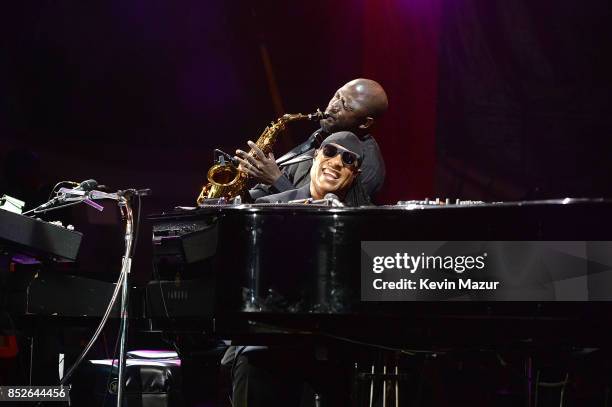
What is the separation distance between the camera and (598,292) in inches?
141

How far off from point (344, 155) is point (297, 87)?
389 cm

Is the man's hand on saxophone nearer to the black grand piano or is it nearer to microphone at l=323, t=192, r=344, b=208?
microphone at l=323, t=192, r=344, b=208

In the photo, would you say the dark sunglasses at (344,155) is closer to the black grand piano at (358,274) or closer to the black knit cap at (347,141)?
the black knit cap at (347,141)

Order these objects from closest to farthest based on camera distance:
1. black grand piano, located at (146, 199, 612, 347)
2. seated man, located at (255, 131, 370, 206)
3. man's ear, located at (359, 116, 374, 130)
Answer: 1. black grand piano, located at (146, 199, 612, 347)
2. seated man, located at (255, 131, 370, 206)
3. man's ear, located at (359, 116, 374, 130)

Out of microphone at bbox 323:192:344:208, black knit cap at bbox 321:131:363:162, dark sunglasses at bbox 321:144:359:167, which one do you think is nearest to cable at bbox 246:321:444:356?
microphone at bbox 323:192:344:208

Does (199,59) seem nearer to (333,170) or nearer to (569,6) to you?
(569,6)

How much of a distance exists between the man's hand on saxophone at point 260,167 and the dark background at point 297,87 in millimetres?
2163

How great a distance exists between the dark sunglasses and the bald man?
0.58 m

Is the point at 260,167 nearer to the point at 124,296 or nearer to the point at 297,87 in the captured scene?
the point at 124,296

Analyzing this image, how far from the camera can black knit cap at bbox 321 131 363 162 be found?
15.5 feet

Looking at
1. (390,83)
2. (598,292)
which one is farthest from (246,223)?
(390,83)

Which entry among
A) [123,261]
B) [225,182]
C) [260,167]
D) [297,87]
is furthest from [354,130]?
[297,87]

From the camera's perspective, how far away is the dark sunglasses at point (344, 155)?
14.5ft

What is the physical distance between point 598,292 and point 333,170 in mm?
1422
